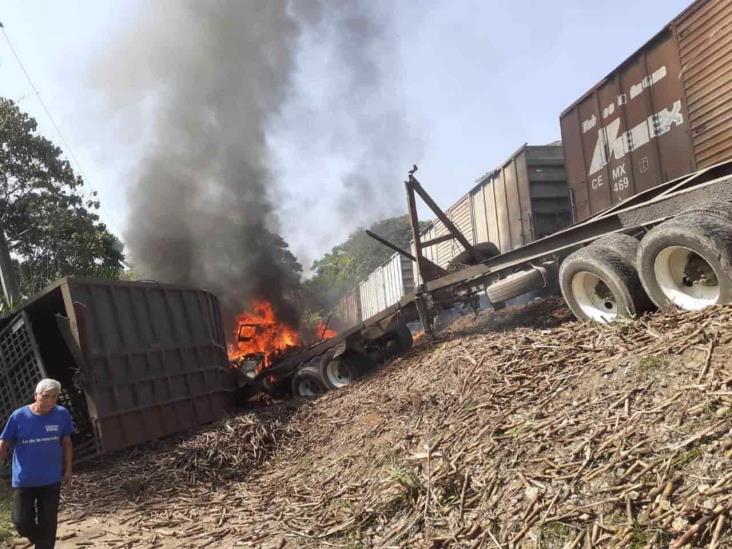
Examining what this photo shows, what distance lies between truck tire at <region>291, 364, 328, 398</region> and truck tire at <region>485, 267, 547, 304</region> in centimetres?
430

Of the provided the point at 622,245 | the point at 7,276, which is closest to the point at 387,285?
the point at 7,276

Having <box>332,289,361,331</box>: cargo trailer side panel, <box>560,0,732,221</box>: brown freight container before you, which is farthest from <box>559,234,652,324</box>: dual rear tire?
<box>332,289,361,331</box>: cargo trailer side panel

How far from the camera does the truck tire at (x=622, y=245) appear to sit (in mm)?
5489

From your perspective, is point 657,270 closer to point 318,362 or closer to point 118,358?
point 318,362

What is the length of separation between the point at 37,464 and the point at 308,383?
264 inches

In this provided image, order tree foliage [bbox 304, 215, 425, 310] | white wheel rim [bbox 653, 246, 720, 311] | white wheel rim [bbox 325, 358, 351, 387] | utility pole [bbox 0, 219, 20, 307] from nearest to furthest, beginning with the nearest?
1. white wheel rim [bbox 653, 246, 720, 311]
2. white wheel rim [bbox 325, 358, 351, 387]
3. utility pole [bbox 0, 219, 20, 307]
4. tree foliage [bbox 304, 215, 425, 310]

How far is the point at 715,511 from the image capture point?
2561mm

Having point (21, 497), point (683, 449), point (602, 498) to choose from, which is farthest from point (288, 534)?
point (683, 449)

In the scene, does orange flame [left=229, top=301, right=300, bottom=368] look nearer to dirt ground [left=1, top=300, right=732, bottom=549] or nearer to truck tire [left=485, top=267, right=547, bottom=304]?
dirt ground [left=1, top=300, right=732, bottom=549]

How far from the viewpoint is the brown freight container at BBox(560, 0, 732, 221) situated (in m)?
6.91

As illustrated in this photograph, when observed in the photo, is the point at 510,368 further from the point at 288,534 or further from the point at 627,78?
the point at 627,78

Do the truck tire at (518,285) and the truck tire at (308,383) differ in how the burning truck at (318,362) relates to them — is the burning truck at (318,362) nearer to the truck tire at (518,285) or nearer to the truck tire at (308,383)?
the truck tire at (308,383)

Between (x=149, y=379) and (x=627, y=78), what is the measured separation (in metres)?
8.80

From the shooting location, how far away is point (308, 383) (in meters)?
11.0
